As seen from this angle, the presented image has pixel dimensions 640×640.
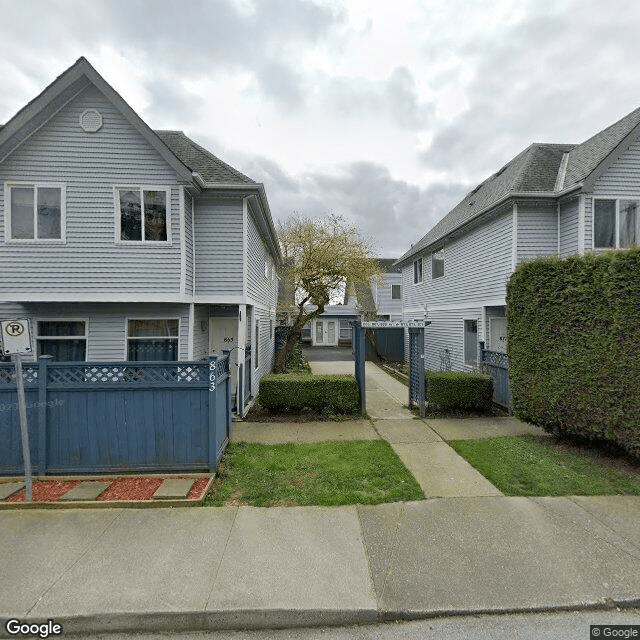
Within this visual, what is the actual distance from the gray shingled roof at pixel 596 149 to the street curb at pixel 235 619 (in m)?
10.9

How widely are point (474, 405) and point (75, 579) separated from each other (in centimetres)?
860

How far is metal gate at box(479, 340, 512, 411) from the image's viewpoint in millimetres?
9188

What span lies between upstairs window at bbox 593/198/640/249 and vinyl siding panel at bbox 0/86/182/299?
11061 mm

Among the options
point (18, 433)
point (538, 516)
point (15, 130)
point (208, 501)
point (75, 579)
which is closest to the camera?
point (75, 579)

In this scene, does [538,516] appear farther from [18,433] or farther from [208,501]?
[18,433]

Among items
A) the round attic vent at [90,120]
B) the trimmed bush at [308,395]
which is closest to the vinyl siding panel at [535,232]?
the trimmed bush at [308,395]

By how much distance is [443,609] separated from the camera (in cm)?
288

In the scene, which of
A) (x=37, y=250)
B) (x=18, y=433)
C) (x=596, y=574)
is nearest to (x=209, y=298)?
(x=37, y=250)

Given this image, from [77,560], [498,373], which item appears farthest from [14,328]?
[498,373]

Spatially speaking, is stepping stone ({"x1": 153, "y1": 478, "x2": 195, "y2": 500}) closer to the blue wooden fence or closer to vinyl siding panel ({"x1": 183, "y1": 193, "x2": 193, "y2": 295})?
the blue wooden fence

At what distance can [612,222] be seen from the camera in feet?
31.6

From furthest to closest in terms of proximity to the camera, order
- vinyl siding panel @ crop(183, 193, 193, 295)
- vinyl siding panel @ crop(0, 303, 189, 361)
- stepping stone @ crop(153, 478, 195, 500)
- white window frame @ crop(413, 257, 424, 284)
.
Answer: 1. white window frame @ crop(413, 257, 424, 284)
2. vinyl siding panel @ crop(0, 303, 189, 361)
3. vinyl siding panel @ crop(183, 193, 193, 295)
4. stepping stone @ crop(153, 478, 195, 500)

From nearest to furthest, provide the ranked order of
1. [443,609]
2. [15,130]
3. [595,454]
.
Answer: [443,609] < [595,454] < [15,130]

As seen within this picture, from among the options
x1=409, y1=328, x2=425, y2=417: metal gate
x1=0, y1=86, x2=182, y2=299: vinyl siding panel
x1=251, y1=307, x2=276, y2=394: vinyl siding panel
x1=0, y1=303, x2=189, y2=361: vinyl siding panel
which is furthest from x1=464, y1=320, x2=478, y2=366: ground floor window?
x1=0, y1=86, x2=182, y2=299: vinyl siding panel
